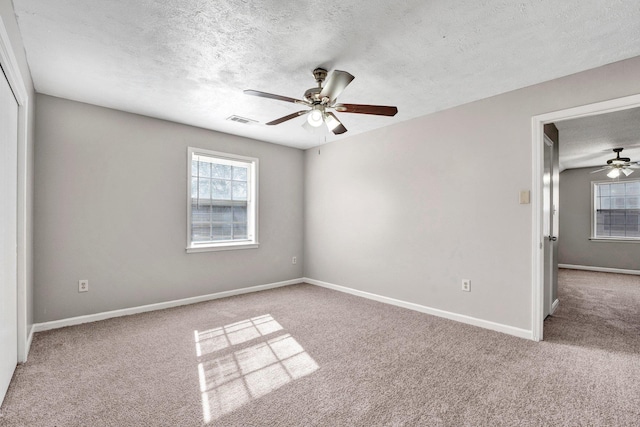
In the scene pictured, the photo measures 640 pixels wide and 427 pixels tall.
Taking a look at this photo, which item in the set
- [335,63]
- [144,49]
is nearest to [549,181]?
[335,63]

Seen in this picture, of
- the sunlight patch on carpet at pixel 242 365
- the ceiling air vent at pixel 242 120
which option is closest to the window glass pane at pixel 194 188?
the ceiling air vent at pixel 242 120

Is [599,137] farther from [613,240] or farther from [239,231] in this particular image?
[239,231]

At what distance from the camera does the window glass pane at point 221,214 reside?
14.8ft

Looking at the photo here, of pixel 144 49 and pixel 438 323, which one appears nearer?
pixel 144 49

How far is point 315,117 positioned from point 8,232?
7.54ft

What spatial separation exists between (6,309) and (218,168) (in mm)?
2943

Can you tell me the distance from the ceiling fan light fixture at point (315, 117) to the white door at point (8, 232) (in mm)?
1984

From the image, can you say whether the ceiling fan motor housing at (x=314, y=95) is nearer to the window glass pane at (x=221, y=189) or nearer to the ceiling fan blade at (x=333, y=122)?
the ceiling fan blade at (x=333, y=122)

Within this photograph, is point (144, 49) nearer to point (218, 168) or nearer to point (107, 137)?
point (107, 137)

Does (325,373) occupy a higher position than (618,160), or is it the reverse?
(618,160)

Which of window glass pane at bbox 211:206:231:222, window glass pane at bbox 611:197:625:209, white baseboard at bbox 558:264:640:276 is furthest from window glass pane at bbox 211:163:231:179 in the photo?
window glass pane at bbox 611:197:625:209

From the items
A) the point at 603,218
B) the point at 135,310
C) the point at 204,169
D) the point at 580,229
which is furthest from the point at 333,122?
the point at 603,218

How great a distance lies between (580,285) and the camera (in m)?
5.29

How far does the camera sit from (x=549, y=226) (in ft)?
11.7
